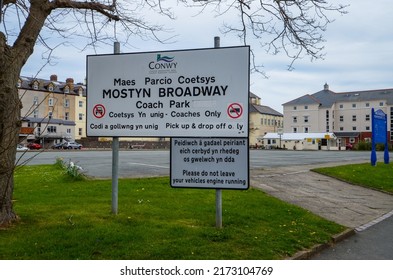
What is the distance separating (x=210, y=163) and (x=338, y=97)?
105 metres

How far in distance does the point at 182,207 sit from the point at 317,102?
98.3 metres

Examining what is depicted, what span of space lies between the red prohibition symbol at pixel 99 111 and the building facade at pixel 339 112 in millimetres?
96014

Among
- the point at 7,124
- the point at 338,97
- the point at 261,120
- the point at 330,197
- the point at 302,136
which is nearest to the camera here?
the point at 7,124

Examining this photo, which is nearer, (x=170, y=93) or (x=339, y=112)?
(x=170, y=93)

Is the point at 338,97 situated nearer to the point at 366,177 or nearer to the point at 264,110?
the point at 264,110

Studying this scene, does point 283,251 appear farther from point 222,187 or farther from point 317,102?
point 317,102

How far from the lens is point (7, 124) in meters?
6.63

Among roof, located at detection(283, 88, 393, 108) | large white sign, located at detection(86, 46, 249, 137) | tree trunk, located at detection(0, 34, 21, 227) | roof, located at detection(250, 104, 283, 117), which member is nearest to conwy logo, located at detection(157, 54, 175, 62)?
large white sign, located at detection(86, 46, 249, 137)

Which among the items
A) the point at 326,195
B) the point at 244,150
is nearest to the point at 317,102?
the point at 326,195

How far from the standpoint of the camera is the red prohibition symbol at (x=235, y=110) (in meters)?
6.80

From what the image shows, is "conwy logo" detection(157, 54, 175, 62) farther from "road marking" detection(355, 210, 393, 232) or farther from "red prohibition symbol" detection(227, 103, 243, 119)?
"road marking" detection(355, 210, 393, 232)

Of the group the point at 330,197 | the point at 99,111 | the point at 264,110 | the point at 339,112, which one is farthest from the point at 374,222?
the point at 264,110

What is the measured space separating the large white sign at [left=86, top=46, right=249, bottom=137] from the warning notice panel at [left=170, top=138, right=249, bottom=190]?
332mm

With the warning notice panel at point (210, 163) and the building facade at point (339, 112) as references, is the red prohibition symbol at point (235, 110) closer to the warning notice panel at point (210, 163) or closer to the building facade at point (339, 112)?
the warning notice panel at point (210, 163)
